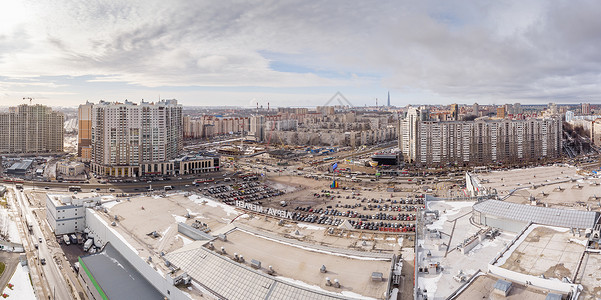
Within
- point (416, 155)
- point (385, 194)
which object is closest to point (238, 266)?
point (385, 194)

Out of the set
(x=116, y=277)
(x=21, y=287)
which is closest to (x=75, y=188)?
(x=21, y=287)

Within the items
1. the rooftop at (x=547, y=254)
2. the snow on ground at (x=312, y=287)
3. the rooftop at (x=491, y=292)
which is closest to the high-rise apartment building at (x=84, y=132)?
the snow on ground at (x=312, y=287)

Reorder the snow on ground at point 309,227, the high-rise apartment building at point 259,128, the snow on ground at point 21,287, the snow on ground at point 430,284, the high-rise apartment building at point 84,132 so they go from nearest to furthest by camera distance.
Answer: the snow on ground at point 430,284, the snow on ground at point 21,287, the snow on ground at point 309,227, the high-rise apartment building at point 84,132, the high-rise apartment building at point 259,128

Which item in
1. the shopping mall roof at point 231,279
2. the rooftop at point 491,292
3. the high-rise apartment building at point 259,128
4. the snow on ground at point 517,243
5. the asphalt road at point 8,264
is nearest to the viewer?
the rooftop at point 491,292

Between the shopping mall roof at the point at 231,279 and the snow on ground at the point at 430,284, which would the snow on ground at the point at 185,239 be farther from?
the snow on ground at the point at 430,284

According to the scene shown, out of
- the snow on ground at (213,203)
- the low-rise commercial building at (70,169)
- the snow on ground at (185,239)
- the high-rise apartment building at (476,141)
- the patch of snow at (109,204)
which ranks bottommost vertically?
the snow on ground at (185,239)

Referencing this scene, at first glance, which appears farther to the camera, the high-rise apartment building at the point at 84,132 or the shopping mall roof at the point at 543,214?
the high-rise apartment building at the point at 84,132
